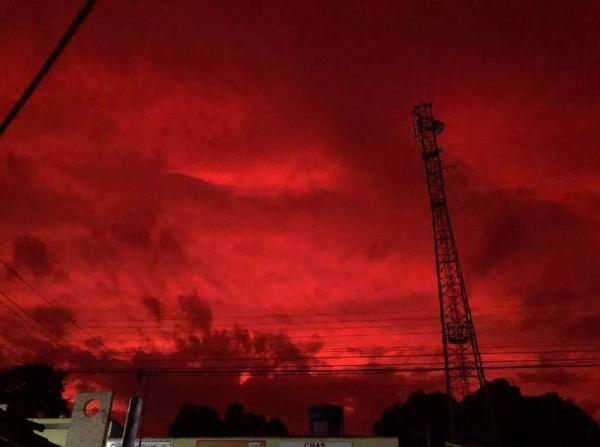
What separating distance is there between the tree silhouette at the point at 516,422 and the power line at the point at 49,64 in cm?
5540

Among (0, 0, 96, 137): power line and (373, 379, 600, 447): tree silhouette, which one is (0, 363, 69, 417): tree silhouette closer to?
(373, 379, 600, 447): tree silhouette

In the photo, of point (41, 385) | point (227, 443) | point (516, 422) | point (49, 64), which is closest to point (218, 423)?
point (41, 385)

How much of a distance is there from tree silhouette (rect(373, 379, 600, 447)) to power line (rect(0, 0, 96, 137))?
55.4 meters

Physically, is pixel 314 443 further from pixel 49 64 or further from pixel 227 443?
pixel 49 64

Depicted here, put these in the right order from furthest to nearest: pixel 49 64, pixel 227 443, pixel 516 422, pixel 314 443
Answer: pixel 516 422
pixel 227 443
pixel 314 443
pixel 49 64

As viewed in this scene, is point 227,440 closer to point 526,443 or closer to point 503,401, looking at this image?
point 526,443

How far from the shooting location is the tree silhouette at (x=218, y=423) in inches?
2886

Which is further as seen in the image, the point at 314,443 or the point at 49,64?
the point at 314,443

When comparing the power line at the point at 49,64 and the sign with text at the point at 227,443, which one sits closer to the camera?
the power line at the point at 49,64

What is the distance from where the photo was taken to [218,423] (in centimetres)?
7544

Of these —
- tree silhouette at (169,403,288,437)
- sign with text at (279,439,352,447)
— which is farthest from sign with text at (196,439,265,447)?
tree silhouette at (169,403,288,437)

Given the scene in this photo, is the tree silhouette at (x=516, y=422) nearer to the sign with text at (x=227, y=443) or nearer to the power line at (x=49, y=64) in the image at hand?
the sign with text at (x=227, y=443)

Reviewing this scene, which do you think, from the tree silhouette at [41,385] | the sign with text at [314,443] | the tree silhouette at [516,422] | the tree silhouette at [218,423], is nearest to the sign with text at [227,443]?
the sign with text at [314,443]

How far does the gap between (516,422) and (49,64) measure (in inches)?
2712
